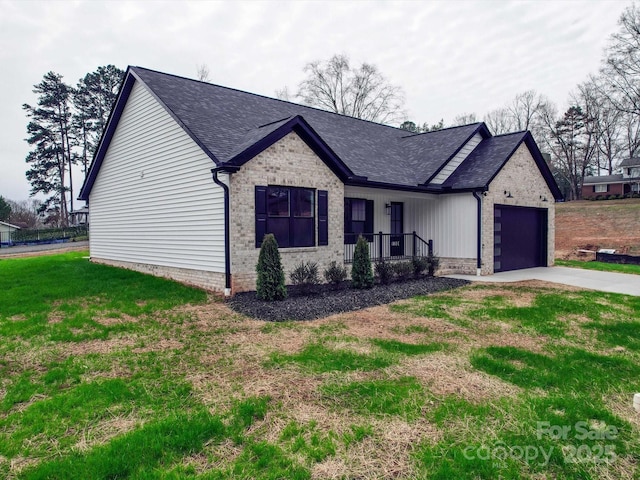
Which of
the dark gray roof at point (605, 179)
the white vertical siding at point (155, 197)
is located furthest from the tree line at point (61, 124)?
the dark gray roof at point (605, 179)

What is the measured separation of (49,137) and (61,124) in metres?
1.90

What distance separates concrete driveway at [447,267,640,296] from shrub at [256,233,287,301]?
6.92 metres

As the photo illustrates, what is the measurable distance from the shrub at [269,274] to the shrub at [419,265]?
17.1 ft

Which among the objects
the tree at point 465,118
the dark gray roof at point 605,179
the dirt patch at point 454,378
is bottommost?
the dirt patch at point 454,378

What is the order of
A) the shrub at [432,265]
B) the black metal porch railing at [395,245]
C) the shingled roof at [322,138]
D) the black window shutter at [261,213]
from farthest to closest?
the black metal porch railing at [395,245] < the shrub at [432,265] < the shingled roof at [322,138] < the black window shutter at [261,213]

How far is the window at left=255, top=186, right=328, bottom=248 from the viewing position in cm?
995

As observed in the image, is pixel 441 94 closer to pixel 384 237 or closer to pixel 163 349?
pixel 384 237

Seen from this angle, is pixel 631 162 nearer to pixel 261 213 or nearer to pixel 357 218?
pixel 357 218

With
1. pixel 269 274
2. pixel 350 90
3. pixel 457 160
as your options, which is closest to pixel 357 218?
pixel 457 160

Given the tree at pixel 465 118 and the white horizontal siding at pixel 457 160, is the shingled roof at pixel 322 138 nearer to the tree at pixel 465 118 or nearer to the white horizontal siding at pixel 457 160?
the white horizontal siding at pixel 457 160

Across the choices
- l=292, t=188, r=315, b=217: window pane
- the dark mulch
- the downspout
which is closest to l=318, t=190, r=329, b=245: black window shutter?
l=292, t=188, r=315, b=217: window pane

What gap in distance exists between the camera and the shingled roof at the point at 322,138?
10367mm

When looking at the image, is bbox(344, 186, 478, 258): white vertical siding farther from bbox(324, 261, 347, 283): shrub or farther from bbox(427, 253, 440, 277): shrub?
bbox(324, 261, 347, 283): shrub

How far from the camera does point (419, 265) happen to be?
493 inches
